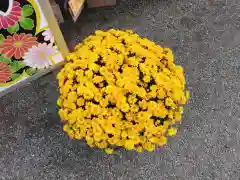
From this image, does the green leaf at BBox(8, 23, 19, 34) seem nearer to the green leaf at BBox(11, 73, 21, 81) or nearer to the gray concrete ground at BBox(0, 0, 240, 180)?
the green leaf at BBox(11, 73, 21, 81)

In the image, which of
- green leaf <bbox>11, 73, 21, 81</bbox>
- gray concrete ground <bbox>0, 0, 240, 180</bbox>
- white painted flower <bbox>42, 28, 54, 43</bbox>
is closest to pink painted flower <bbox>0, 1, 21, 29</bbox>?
white painted flower <bbox>42, 28, 54, 43</bbox>

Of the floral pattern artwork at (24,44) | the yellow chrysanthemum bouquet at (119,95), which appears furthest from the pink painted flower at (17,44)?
the yellow chrysanthemum bouquet at (119,95)

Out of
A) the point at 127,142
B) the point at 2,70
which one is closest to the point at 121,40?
the point at 127,142

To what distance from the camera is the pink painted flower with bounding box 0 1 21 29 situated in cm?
115

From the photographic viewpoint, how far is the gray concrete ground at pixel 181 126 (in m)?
1.37

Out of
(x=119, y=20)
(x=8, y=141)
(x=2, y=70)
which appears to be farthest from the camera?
(x=119, y=20)

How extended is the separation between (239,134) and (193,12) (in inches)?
24.4

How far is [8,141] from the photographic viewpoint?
55.9 inches

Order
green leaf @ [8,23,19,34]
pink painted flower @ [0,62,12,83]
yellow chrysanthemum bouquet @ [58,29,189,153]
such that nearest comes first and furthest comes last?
yellow chrysanthemum bouquet @ [58,29,189,153], green leaf @ [8,23,19,34], pink painted flower @ [0,62,12,83]

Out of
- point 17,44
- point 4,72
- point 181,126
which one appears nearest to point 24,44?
point 17,44

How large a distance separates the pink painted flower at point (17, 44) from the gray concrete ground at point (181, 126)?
0.83 ft

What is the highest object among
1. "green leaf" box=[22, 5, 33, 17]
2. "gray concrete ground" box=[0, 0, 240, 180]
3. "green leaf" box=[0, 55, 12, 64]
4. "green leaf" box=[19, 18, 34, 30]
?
"green leaf" box=[22, 5, 33, 17]

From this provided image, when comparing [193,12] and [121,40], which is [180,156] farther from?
[193,12]

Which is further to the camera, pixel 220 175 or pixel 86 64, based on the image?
pixel 220 175
